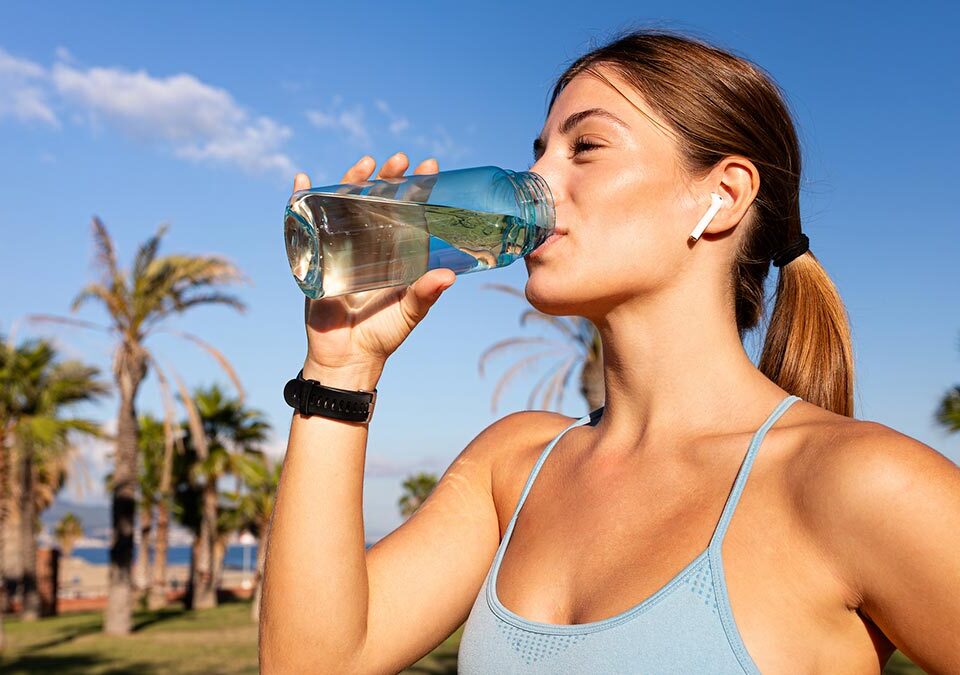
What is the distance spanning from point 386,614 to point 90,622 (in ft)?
82.7

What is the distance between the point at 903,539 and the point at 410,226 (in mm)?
1020

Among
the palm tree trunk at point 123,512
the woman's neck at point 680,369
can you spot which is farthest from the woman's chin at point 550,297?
the palm tree trunk at point 123,512

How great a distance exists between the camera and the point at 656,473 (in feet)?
6.17

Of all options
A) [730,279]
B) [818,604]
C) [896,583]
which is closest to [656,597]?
[818,604]

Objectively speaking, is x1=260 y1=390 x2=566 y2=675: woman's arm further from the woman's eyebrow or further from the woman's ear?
the woman's ear

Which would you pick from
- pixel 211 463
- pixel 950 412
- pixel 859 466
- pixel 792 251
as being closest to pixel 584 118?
pixel 792 251

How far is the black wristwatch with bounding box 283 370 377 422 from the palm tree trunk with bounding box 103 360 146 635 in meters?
19.1

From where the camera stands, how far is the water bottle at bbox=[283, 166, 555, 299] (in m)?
1.78

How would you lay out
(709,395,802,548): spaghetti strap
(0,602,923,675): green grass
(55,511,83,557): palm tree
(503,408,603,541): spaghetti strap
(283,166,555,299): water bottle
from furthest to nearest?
(55,511,83,557): palm tree → (0,602,923,675): green grass → (503,408,603,541): spaghetti strap → (283,166,555,299): water bottle → (709,395,802,548): spaghetti strap

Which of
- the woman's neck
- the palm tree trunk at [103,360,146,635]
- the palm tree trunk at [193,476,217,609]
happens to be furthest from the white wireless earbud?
the palm tree trunk at [193,476,217,609]

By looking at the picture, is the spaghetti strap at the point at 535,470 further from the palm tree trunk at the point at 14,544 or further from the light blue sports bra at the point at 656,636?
the palm tree trunk at the point at 14,544

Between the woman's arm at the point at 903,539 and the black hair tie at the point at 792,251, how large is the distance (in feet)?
2.44

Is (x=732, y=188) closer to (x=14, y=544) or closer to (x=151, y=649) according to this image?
(x=151, y=649)

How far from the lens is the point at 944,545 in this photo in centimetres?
138
